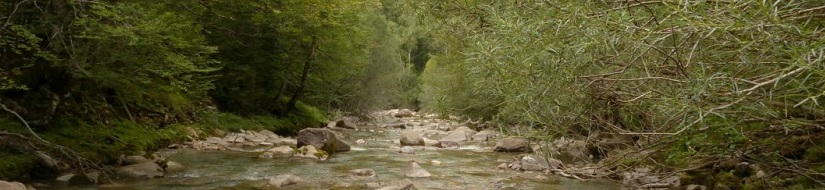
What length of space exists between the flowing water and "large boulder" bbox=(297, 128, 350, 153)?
332 millimetres

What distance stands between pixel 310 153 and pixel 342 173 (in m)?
3.03

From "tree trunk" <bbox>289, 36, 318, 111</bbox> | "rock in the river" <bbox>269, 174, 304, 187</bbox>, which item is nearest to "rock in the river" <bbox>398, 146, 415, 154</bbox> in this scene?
"rock in the river" <bbox>269, 174, 304, 187</bbox>

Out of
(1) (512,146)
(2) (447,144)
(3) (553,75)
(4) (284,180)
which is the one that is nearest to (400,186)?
(4) (284,180)

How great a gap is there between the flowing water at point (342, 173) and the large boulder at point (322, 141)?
332 mm

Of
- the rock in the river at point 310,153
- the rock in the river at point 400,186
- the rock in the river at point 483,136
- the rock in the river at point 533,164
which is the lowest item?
the rock in the river at point 483,136

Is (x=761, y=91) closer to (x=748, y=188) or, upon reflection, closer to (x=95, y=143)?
(x=748, y=188)

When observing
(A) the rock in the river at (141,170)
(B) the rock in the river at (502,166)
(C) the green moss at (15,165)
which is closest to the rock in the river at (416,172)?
(B) the rock in the river at (502,166)

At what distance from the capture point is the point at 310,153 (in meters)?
15.8

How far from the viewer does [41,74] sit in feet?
37.4

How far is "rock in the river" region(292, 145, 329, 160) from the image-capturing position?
51.1ft

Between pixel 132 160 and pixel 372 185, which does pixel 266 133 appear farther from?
pixel 372 185

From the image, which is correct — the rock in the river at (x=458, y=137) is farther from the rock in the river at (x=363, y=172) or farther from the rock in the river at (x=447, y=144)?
the rock in the river at (x=363, y=172)

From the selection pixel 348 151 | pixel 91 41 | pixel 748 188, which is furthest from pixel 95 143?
pixel 748 188

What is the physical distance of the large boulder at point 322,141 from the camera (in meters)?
16.9
